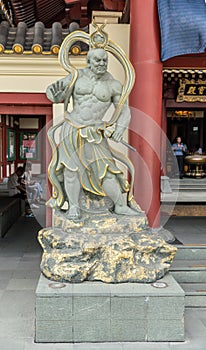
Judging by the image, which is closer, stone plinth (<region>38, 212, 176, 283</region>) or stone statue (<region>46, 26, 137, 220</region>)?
stone plinth (<region>38, 212, 176, 283</region>)

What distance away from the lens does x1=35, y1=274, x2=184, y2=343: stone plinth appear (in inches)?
160

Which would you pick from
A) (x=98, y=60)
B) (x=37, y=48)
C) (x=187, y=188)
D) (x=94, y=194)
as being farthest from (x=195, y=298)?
(x=187, y=188)

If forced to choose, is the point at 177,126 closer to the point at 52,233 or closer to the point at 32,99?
the point at 32,99

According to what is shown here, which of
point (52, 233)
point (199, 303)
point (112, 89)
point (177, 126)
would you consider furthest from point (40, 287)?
point (177, 126)

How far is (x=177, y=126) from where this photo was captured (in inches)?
663

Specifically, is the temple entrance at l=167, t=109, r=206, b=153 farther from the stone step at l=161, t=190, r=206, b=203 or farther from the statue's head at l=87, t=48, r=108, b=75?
the statue's head at l=87, t=48, r=108, b=75

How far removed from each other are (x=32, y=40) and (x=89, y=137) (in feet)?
9.26

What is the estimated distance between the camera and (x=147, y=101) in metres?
6.23

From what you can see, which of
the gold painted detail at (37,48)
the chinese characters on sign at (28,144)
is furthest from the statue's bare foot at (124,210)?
the chinese characters on sign at (28,144)

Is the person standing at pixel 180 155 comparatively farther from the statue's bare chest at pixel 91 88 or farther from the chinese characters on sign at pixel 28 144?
the statue's bare chest at pixel 91 88

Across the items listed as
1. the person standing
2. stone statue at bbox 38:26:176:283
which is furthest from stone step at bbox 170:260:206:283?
the person standing

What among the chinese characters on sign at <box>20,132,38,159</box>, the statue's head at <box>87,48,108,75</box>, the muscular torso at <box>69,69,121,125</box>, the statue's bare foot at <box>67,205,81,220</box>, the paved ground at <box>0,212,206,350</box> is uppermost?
the statue's head at <box>87,48,108,75</box>

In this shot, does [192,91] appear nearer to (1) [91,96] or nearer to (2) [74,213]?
(1) [91,96]

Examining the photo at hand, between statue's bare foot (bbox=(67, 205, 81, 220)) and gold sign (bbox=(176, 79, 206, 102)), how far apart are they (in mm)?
8030
